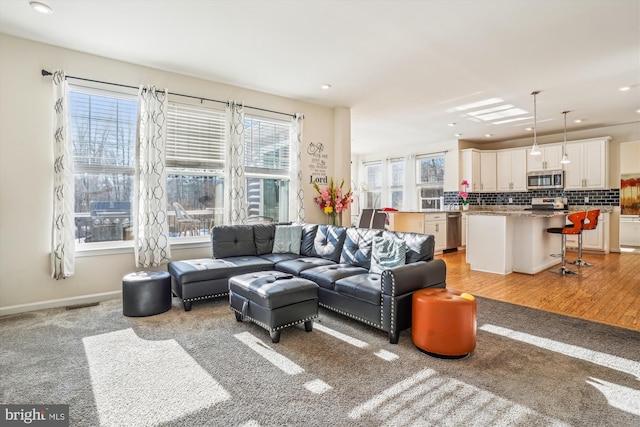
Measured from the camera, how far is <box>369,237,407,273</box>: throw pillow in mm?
3180

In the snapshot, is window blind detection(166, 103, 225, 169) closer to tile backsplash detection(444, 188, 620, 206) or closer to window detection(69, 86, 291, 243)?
window detection(69, 86, 291, 243)

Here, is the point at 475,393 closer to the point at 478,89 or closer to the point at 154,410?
the point at 154,410

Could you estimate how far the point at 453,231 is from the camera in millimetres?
7836

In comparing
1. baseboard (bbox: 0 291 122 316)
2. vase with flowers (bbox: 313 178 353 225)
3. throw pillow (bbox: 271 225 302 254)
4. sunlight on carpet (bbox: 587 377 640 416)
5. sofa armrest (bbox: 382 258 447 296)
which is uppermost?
vase with flowers (bbox: 313 178 353 225)

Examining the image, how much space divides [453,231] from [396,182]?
97.2 inches

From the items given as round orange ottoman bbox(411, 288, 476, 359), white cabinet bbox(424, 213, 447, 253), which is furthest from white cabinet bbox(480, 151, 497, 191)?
round orange ottoman bbox(411, 288, 476, 359)

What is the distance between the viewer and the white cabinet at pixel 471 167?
26.9ft

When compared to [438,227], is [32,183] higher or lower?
higher

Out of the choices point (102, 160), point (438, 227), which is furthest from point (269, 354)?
point (438, 227)

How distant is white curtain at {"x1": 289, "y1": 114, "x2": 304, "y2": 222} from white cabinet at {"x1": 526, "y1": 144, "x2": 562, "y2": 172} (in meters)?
5.50

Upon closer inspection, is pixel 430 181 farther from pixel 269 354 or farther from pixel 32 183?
pixel 32 183

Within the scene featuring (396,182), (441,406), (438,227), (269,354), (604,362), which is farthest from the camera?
(396,182)

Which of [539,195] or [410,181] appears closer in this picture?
[539,195]

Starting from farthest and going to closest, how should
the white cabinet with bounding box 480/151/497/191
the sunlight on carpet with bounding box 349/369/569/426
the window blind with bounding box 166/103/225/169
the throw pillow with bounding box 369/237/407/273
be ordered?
the white cabinet with bounding box 480/151/497/191, the window blind with bounding box 166/103/225/169, the throw pillow with bounding box 369/237/407/273, the sunlight on carpet with bounding box 349/369/569/426
